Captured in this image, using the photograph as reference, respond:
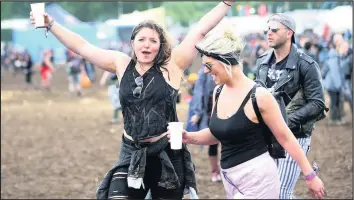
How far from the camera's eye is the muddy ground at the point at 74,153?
903 cm

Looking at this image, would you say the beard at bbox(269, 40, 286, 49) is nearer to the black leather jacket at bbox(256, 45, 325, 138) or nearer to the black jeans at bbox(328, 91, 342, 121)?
the black leather jacket at bbox(256, 45, 325, 138)

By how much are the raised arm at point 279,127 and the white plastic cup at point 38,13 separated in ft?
6.02

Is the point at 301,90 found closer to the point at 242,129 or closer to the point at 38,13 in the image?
the point at 242,129

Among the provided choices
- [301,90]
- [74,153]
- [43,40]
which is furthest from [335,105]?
[43,40]

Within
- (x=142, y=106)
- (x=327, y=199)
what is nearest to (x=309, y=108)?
(x=142, y=106)

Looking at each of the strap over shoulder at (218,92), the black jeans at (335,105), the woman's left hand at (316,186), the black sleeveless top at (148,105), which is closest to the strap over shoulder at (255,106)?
the strap over shoulder at (218,92)

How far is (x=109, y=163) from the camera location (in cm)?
1116

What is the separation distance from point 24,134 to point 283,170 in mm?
10719

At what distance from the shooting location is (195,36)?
488 cm

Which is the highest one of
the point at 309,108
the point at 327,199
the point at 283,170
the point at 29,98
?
the point at 309,108

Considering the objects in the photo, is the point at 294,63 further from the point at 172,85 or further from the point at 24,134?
the point at 24,134

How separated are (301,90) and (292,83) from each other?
0.13 metres

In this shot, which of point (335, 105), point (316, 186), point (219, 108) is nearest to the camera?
point (316, 186)

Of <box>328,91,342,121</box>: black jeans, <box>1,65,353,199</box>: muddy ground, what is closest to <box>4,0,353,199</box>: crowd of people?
<box>1,65,353,199</box>: muddy ground
